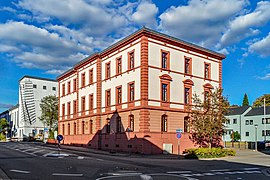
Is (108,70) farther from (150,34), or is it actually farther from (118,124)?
(150,34)

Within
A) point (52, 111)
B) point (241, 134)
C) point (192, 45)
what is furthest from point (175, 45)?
point (241, 134)

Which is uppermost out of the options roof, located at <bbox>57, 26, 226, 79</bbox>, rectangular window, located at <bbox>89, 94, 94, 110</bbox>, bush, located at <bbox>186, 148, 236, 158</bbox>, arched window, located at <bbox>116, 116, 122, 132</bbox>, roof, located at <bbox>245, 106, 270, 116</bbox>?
roof, located at <bbox>57, 26, 226, 79</bbox>

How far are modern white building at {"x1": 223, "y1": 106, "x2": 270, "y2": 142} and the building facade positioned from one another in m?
40.9

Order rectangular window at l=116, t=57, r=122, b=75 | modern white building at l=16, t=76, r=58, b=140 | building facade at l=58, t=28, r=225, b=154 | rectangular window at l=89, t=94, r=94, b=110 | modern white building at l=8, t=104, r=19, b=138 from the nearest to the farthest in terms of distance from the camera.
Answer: building facade at l=58, t=28, r=225, b=154 → rectangular window at l=116, t=57, r=122, b=75 → rectangular window at l=89, t=94, r=94, b=110 → modern white building at l=16, t=76, r=58, b=140 → modern white building at l=8, t=104, r=19, b=138

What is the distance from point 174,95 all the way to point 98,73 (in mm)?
11378

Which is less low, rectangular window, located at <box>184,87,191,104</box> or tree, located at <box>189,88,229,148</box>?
rectangular window, located at <box>184,87,191,104</box>

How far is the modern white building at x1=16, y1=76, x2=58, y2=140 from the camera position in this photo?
9200cm

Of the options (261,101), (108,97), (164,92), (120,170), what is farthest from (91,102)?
(261,101)

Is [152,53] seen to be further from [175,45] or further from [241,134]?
[241,134]

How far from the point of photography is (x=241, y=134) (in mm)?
83688

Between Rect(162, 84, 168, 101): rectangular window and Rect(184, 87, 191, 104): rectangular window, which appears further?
Rect(184, 87, 191, 104): rectangular window

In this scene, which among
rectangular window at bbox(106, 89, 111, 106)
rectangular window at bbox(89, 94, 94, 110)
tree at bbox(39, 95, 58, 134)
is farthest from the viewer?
tree at bbox(39, 95, 58, 134)

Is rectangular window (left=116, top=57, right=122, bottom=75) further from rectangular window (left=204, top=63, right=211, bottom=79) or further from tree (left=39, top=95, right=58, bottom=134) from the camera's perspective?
tree (left=39, top=95, right=58, bottom=134)

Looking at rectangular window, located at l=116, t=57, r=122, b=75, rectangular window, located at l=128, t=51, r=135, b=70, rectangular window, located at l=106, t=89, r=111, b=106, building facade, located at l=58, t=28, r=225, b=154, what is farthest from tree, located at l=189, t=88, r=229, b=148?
rectangular window, located at l=106, t=89, r=111, b=106
